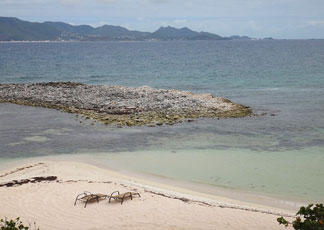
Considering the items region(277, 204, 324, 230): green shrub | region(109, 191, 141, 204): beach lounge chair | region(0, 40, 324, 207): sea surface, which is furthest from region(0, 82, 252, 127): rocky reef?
region(277, 204, 324, 230): green shrub

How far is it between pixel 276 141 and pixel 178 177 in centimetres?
878

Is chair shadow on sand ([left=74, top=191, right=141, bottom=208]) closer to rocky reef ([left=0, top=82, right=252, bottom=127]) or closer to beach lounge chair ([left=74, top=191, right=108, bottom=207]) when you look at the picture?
beach lounge chair ([left=74, top=191, right=108, bottom=207])

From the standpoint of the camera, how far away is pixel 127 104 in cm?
3406

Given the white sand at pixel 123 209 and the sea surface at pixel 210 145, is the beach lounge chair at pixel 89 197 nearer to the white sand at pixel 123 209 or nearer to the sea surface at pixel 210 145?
the white sand at pixel 123 209

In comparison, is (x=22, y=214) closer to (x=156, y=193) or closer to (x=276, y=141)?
(x=156, y=193)

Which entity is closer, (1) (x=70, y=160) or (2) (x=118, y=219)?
(2) (x=118, y=219)

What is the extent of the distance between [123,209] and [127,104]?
20.3 metres

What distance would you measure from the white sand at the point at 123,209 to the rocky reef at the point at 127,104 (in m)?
12.3

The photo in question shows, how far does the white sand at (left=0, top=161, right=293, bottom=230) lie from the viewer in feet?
43.3

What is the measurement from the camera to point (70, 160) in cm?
2120

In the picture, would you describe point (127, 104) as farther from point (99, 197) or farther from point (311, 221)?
point (311, 221)

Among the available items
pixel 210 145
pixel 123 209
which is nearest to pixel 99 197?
pixel 123 209

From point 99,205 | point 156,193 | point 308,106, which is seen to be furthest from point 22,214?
point 308,106

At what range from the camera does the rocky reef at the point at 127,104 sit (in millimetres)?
30547
